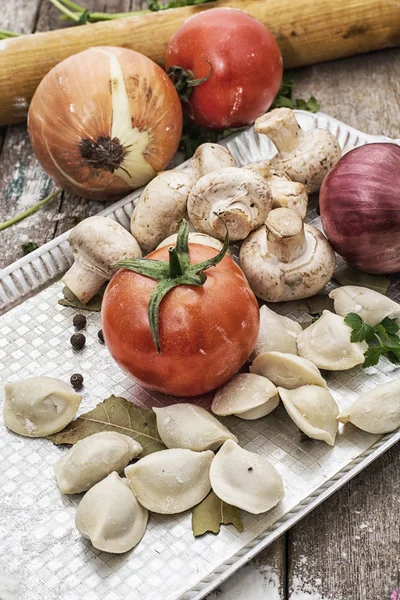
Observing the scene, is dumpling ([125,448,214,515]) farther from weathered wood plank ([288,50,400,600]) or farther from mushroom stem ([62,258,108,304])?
mushroom stem ([62,258,108,304])

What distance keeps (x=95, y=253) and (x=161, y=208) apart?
133mm

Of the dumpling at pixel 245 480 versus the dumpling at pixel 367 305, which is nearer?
the dumpling at pixel 245 480

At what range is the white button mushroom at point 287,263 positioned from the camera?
3.89 ft

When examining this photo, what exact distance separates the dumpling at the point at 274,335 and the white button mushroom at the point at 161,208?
0.23 m

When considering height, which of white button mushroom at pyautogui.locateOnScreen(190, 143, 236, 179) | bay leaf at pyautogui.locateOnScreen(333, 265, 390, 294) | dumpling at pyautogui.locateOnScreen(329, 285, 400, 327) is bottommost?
bay leaf at pyautogui.locateOnScreen(333, 265, 390, 294)

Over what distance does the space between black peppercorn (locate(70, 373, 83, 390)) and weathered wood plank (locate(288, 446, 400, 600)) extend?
0.36 metres

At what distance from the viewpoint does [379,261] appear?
1225mm

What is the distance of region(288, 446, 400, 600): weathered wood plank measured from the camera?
0.94 metres

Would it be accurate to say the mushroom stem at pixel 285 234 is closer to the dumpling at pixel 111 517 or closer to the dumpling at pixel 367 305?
the dumpling at pixel 367 305

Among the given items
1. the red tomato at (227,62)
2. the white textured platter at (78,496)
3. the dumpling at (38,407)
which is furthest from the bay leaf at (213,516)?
the red tomato at (227,62)

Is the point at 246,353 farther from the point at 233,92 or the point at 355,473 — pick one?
the point at 233,92

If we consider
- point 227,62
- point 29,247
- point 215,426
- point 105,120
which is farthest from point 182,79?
point 215,426

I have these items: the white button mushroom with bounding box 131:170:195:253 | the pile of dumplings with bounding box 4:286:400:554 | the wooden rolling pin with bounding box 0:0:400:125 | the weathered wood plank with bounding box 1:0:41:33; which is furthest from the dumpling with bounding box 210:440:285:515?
the weathered wood plank with bounding box 1:0:41:33

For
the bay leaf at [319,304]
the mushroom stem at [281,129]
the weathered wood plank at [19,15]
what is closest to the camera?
the bay leaf at [319,304]
